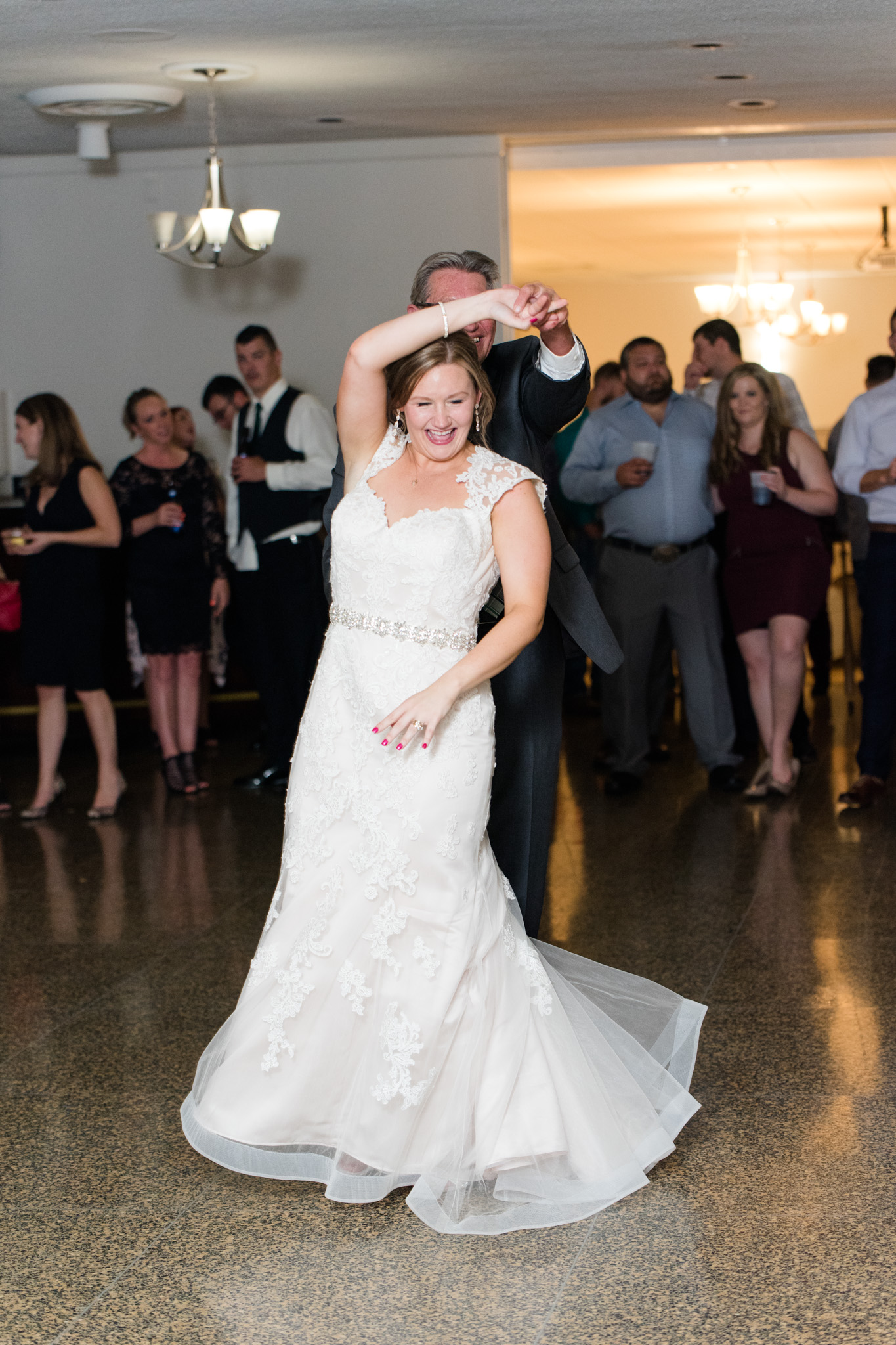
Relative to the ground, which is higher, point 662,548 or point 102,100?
point 102,100

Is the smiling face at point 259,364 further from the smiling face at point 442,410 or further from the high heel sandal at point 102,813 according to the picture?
the smiling face at point 442,410

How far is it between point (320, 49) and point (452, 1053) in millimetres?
4261

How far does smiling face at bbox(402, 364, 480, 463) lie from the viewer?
8.27 feet

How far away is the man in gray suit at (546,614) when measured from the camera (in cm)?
278

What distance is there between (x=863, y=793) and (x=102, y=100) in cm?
433

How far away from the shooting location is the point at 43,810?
235 inches

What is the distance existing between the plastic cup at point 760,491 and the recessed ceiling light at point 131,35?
106 inches

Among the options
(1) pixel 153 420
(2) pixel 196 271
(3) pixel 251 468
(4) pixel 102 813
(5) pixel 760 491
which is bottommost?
(4) pixel 102 813

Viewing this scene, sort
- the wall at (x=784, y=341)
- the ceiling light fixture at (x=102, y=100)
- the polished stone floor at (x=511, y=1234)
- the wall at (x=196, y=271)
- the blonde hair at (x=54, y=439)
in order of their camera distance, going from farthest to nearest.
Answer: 1. the wall at (x=784, y=341)
2. the wall at (x=196, y=271)
3. the ceiling light fixture at (x=102, y=100)
4. the blonde hair at (x=54, y=439)
5. the polished stone floor at (x=511, y=1234)

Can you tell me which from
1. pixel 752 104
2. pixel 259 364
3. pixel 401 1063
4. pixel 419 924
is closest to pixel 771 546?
pixel 259 364

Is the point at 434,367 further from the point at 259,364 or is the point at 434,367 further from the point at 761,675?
the point at 259,364

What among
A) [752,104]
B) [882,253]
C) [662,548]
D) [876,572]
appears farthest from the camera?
[882,253]

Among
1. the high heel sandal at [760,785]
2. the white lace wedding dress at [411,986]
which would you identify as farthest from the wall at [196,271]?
the white lace wedding dress at [411,986]

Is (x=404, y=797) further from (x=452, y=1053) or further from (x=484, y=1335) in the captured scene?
(x=484, y=1335)
